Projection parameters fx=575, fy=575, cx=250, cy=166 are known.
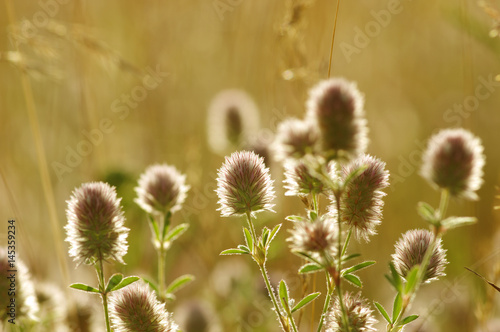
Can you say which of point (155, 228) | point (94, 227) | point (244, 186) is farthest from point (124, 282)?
point (244, 186)

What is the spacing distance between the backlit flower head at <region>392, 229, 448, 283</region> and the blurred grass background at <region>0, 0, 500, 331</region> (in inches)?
56.9

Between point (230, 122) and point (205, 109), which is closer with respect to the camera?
point (230, 122)

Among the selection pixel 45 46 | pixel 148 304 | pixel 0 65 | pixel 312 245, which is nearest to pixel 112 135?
pixel 0 65

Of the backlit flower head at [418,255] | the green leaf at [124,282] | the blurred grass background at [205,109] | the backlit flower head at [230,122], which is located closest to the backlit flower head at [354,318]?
the backlit flower head at [418,255]

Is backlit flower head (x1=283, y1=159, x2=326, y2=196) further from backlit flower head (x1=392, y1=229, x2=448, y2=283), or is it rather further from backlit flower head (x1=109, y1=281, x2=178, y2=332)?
backlit flower head (x1=109, y1=281, x2=178, y2=332)

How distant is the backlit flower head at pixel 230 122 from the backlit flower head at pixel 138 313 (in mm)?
2246

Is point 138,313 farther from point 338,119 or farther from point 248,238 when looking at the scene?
point 338,119

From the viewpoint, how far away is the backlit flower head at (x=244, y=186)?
1.61 m

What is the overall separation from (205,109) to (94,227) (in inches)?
137

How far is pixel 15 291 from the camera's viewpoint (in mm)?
1863

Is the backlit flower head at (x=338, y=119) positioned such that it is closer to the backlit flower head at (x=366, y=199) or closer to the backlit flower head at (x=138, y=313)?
the backlit flower head at (x=366, y=199)

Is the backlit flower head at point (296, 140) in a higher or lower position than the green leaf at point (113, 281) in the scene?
lower

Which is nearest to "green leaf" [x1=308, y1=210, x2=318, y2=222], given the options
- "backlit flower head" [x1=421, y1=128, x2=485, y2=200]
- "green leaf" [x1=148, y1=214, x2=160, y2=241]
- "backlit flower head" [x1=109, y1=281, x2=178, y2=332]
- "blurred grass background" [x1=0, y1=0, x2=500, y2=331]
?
"backlit flower head" [x1=421, y1=128, x2=485, y2=200]

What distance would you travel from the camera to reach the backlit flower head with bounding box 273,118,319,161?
1.24m
